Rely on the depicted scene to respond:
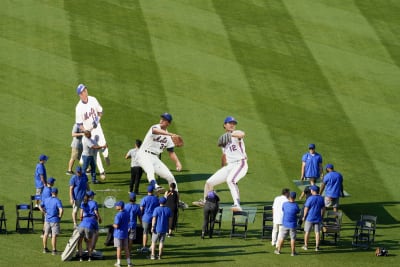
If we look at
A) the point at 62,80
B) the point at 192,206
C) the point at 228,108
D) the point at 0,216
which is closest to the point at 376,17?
the point at 228,108

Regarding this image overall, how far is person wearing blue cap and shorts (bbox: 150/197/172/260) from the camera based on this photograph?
79.0 ft

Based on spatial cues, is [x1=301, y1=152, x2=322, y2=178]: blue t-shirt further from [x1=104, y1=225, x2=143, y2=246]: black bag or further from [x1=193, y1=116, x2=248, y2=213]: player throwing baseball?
[x1=104, y1=225, x2=143, y2=246]: black bag

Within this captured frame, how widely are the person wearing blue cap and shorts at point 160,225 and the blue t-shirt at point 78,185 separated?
10.5 ft

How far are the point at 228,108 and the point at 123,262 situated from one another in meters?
13.3

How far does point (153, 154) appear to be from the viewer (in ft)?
92.5

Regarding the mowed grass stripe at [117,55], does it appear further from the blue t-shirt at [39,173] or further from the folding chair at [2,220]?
the folding chair at [2,220]

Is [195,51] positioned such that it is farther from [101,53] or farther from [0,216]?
[0,216]

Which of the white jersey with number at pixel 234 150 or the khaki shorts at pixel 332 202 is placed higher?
the white jersey with number at pixel 234 150

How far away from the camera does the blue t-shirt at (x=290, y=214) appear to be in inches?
977

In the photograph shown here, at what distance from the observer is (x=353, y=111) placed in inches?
1452

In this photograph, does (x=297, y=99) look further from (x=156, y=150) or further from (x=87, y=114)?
(x=156, y=150)

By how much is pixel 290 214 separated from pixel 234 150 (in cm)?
377

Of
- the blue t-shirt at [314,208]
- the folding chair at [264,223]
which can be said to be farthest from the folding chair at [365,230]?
the folding chair at [264,223]

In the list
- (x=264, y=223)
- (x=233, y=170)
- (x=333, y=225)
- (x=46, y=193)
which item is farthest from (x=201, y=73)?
(x=46, y=193)
